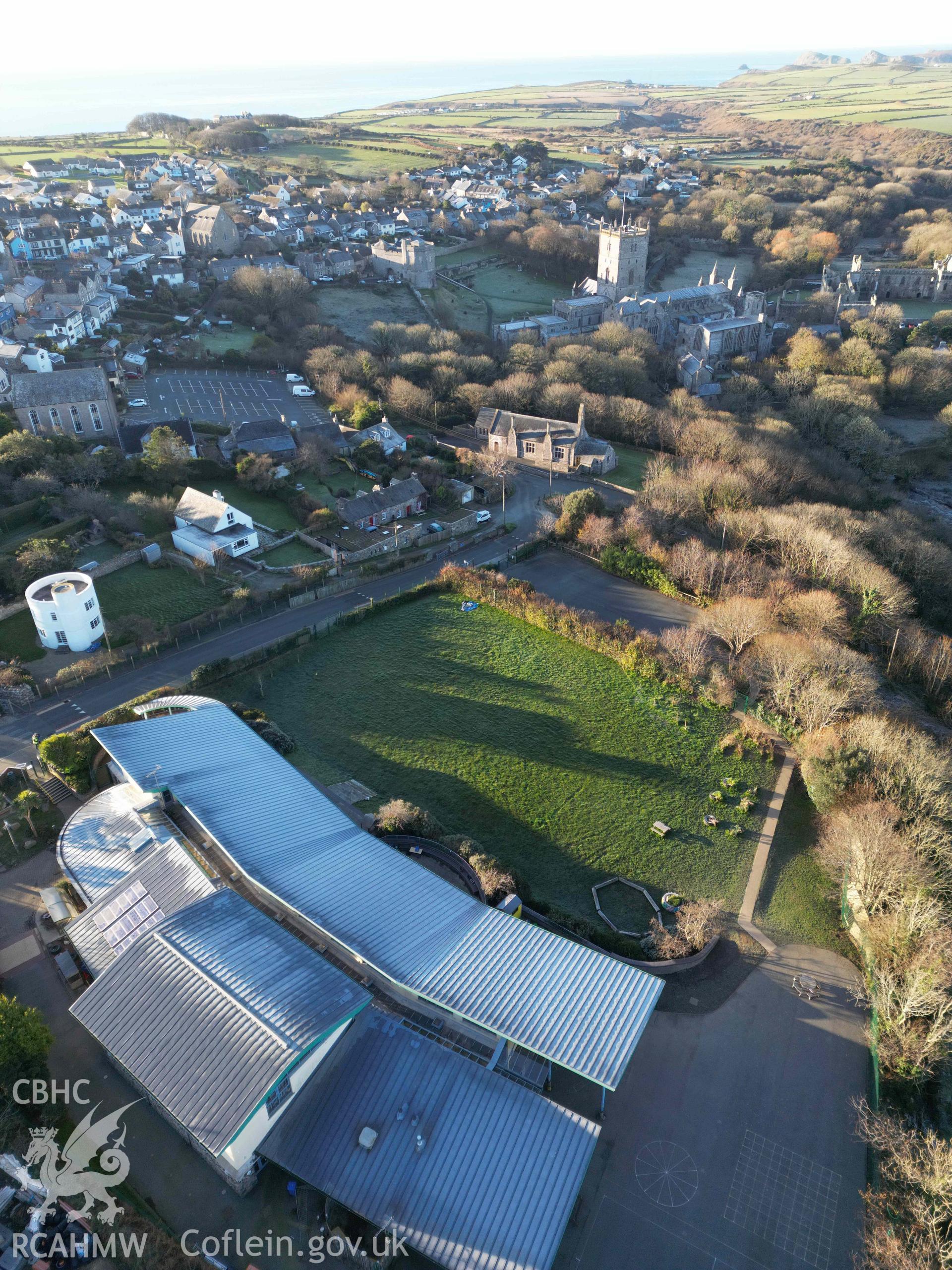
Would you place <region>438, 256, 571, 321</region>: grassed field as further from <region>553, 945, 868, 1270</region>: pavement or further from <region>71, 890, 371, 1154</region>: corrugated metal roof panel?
<region>71, 890, 371, 1154</region>: corrugated metal roof panel

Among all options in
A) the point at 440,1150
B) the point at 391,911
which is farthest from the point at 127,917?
the point at 440,1150

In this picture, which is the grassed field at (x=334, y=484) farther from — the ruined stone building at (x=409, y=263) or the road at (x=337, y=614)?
the ruined stone building at (x=409, y=263)

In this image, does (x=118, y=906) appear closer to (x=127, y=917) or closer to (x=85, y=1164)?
(x=127, y=917)

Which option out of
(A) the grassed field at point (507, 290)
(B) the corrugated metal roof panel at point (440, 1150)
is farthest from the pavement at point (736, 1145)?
(A) the grassed field at point (507, 290)

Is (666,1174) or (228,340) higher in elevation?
(228,340)

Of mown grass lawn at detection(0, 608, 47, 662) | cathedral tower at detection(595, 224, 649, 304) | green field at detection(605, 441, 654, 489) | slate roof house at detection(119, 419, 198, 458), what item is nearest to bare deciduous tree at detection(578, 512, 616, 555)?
green field at detection(605, 441, 654, 489)

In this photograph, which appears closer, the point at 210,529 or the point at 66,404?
the point at 210,529

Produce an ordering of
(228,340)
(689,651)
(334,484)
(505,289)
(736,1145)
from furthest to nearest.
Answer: (505,289)
(228,340)
(334,484)
(689,651)
(736,1145)
